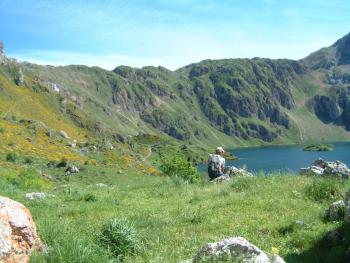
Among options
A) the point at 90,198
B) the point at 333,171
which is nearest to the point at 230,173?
the point at 333,171

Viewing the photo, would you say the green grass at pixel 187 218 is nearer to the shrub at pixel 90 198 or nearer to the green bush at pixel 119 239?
the shrub at pixel 90 198

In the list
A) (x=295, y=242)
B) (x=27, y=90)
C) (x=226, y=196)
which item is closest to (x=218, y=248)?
(x=295, y=242)

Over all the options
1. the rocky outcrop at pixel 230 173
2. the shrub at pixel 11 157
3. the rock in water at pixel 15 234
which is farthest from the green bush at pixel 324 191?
the shrub at pixel 11 157

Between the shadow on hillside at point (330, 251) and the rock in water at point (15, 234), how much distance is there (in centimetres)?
628

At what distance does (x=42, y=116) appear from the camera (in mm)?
162250

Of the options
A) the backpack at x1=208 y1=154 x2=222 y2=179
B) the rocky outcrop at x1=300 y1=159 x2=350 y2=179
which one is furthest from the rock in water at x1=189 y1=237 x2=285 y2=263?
the backpack at x1=208 y1=154 x2=222 y2=179

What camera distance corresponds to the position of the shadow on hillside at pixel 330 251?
11.0 metres

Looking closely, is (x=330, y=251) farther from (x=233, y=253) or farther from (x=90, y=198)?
(x=90, y=198)

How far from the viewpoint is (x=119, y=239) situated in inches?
508

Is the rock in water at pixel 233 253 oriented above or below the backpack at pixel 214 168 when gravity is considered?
above

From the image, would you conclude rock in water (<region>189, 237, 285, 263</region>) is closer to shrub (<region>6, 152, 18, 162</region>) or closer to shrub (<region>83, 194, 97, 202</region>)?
shrub (<region>83, 194, 97, 202</region>)

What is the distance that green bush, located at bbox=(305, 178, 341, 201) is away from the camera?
63.1ft

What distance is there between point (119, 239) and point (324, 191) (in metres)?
10.2

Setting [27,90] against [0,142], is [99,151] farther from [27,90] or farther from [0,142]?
[27,90]
